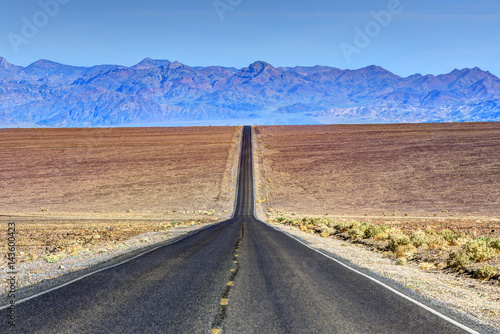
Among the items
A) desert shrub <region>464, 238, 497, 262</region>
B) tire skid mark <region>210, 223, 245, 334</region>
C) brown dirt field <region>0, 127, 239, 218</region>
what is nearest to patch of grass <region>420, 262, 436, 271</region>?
desert shrub <region>464, 238, 497, 262</region>

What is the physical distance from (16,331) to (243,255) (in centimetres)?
885

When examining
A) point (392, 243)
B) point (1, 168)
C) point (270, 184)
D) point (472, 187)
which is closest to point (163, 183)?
point (270, 184)

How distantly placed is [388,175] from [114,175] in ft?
179

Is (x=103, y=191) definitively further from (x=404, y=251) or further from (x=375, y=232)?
(x=404, y=251)

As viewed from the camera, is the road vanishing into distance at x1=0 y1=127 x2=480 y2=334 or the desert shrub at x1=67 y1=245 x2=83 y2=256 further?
the desert shrub at x1=67 y1=245 x2=83 y2=256

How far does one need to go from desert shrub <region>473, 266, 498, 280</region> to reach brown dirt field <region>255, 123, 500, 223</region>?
26.7 metres

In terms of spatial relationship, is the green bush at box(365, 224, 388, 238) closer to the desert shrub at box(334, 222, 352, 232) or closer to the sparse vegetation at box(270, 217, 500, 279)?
the sparse vegetation at box(270, 217, 500, 279)

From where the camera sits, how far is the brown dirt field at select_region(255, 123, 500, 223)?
52.7 metres

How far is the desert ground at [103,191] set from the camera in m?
21.7

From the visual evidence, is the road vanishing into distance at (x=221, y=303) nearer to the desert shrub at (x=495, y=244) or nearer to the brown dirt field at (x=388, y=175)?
the desert shrub at (x=495, y=244)

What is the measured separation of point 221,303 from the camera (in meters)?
7.65

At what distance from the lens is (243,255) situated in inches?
555

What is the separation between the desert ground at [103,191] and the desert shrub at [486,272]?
12.3 m

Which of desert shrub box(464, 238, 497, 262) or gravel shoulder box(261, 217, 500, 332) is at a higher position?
desert shrub box(464, 238, 497, 262)
